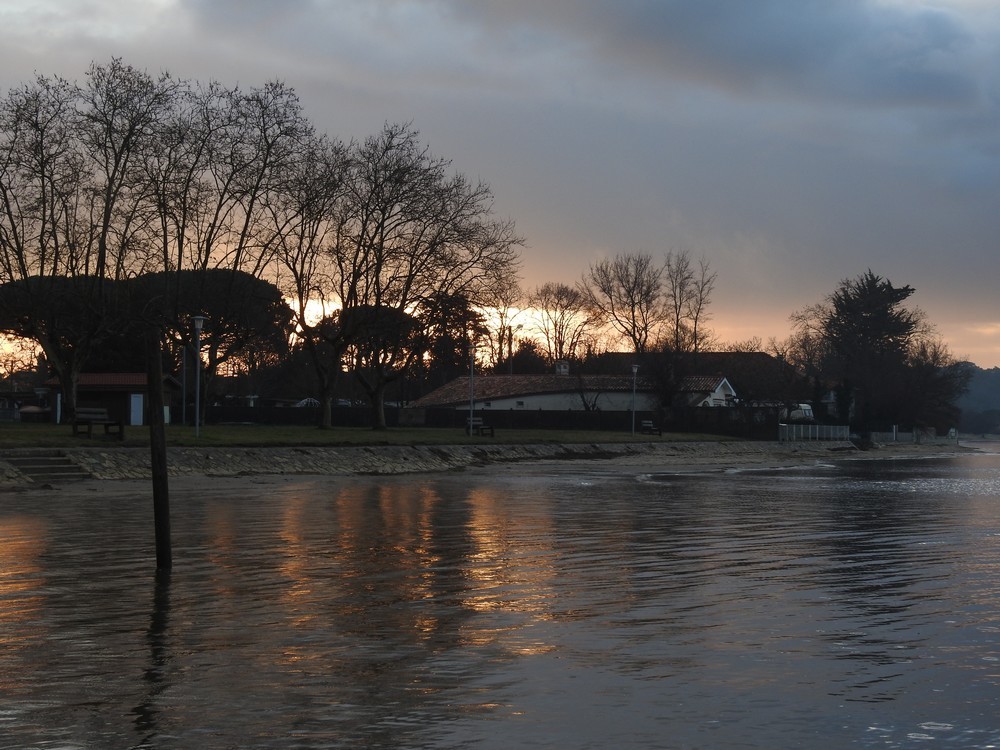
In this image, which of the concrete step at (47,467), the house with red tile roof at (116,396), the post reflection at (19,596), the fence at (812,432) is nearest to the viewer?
the post reflection at (19,596)

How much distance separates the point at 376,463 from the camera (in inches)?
1780

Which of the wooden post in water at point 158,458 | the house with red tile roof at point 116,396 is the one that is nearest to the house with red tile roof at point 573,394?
the house with red tile roof at point 116,396

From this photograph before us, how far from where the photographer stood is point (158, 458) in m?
15.9

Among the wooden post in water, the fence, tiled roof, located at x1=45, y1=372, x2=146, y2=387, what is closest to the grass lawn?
tiled roof, located at x1=45, y1=372, x2=146, y2=387

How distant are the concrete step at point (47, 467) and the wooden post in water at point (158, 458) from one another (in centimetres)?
1616

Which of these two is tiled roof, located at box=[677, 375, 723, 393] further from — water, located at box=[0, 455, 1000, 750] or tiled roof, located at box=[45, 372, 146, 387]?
water, located at box=[0, 455, 1000, 750]

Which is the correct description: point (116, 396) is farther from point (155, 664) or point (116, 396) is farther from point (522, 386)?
point (155, 664)

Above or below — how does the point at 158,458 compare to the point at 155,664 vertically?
above

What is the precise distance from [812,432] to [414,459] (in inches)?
2069

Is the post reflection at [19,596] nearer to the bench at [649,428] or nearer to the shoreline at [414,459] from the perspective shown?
the shoreline at [414,459]

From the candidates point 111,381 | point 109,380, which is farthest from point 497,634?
point 109,380

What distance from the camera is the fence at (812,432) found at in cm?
8700

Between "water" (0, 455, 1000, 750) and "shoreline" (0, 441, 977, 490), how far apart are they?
11.6 metres

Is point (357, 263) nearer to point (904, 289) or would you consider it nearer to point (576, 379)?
point (576, 379)
